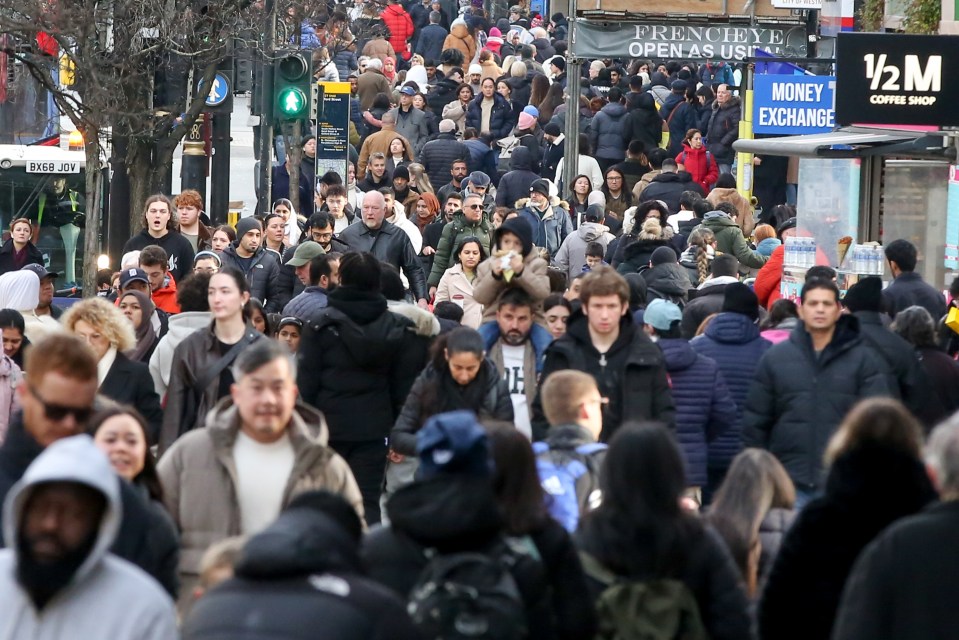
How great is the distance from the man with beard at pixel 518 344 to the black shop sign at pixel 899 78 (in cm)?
425

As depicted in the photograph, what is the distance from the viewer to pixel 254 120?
3105 cm

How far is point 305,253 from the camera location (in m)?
13.6

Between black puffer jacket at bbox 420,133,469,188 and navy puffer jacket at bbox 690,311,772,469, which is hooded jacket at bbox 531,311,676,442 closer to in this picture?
navy puffer jacket at bbox 690,311,772,469

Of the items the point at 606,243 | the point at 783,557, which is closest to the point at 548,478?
the point at 783,557

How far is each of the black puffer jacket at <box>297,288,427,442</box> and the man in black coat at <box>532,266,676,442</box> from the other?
2.78 ft

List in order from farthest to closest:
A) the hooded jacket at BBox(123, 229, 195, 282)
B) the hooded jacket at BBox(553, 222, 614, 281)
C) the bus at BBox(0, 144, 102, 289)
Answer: the bus at BBox(0, 144, 102, 289), the hooded jacket at BBox(553, 222, 614, 281), the hooded jacket at BBox(123, 229, 195, 282)

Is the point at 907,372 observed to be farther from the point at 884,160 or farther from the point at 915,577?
the point at 884,160

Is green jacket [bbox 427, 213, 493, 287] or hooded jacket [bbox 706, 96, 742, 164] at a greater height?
hooded jacket [bbox 706, 96, 742, 164]

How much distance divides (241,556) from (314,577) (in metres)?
0.18

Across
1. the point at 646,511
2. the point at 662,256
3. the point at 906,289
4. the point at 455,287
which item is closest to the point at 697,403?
the point at 906,289

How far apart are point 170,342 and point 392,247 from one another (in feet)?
15.9

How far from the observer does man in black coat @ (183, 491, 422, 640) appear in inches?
163

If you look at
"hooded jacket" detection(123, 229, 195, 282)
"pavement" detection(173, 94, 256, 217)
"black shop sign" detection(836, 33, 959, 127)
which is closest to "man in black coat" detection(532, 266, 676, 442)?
"black shop sign" detection(836, 33, 959, 127)

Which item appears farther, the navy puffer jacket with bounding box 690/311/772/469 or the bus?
the bus
